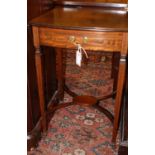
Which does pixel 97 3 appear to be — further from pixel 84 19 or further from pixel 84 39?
pixel 84 39

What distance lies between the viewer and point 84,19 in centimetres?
115

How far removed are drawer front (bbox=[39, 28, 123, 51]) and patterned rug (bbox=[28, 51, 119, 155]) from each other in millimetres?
607

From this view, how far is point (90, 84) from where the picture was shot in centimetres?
210

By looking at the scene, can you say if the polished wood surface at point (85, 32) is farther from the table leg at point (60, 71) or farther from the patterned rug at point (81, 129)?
the table leg at point (60, 71)

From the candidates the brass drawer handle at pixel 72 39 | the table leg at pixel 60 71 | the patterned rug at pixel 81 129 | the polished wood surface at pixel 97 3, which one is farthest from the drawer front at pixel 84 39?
the patterned rug at pixel 81 129

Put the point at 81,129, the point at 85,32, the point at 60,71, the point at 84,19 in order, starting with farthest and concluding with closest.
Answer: the point at 60,71
the point at 81,129
the point at 84,19
the point at 85,32

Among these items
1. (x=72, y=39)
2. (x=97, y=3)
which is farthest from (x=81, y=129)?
(x=97, y=3)

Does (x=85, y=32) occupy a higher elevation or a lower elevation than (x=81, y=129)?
higher

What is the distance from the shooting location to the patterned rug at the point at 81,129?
4.30ft

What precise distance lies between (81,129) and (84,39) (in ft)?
2.21

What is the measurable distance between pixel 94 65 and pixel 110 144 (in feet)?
4.08
